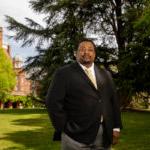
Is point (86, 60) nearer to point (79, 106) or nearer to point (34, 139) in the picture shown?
point (79, 106)

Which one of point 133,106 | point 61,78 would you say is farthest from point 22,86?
point 61,78

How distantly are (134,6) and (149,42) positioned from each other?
1387cm

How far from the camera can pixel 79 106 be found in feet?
18.9

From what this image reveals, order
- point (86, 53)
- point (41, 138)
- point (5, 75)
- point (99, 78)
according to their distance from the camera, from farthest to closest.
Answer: point (5, 75) < point (41, 138) < point (99, 78) < point (86, 53)

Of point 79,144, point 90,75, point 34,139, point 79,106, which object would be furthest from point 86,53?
point 34,139

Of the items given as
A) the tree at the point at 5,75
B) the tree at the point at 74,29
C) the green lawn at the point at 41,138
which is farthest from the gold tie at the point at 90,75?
the tree at the point at 5,75

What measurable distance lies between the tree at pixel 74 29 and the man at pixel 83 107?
25.0 m

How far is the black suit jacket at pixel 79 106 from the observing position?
5746 millimetres

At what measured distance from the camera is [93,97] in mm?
5805

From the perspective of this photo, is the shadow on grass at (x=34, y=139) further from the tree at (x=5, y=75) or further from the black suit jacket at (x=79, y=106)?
the tree at (x=5, y=75)

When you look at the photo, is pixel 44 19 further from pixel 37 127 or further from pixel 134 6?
pixel 37 127

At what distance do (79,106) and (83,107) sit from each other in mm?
45

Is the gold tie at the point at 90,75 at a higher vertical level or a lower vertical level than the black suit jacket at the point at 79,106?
higher

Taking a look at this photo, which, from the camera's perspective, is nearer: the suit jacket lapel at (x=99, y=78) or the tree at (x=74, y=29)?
the suit jacket lapel at (x=99, y=78)
